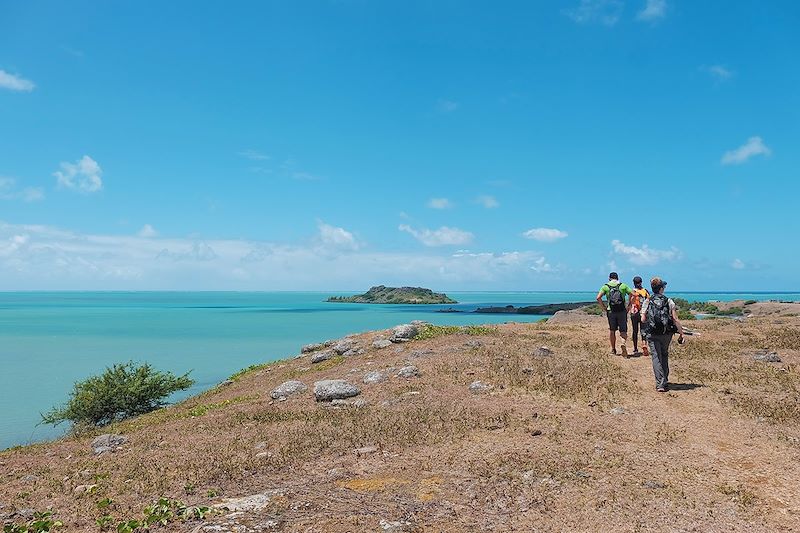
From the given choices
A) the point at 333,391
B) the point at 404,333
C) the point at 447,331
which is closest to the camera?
the point at 333,391

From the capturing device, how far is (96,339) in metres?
82.4

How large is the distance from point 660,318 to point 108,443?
16.8m

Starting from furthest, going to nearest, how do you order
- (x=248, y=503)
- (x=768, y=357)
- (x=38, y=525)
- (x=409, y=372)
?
(x=768, y=357) < (x=409, y=372) < (x=248, y=503) < (x=38, y=525)

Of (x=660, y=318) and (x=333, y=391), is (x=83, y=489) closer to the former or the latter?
(x=333, y=391)

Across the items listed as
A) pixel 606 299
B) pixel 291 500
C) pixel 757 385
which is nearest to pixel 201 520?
pixel 291 500

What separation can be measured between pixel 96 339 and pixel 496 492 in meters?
89.4

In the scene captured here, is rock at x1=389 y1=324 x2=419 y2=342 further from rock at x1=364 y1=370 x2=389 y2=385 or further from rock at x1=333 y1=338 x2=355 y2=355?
rock at x1=364 y1=370 x2=389 y2=385

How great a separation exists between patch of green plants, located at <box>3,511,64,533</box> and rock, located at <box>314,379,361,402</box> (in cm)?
927

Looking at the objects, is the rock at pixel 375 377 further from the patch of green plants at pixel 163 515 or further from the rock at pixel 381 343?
the patch of green plants at pixel 163 515

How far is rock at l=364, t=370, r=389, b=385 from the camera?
19.7 metres

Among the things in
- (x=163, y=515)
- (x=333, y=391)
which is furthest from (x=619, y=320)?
(x=163, y=515)

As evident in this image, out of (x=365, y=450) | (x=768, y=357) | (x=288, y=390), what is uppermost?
(x=768, y=357)

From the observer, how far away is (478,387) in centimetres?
1736

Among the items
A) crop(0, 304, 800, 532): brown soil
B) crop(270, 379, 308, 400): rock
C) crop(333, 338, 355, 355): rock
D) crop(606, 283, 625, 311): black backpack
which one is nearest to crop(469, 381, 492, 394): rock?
crop(0, 304, 800, 532): brown soil
